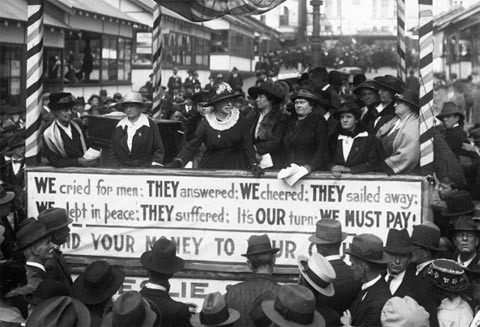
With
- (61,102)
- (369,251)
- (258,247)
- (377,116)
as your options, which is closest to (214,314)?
(258,247)

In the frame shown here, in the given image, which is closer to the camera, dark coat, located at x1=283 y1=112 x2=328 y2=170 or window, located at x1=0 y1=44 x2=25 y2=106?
dark coat, located at x1=283 y1=112 x2=328 y2=170

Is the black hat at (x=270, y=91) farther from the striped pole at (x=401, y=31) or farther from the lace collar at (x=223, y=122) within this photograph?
the striped pole at (x=401, y=31)

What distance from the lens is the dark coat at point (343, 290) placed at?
19.7 feet

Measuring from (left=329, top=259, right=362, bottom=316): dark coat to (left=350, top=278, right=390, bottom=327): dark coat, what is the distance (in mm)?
54

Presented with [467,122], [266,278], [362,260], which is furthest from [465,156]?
[467,122]

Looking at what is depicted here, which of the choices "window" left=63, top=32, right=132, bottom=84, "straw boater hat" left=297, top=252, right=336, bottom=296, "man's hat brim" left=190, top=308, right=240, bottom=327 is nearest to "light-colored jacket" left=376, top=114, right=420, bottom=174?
"straw boater hat" left=297, top=252, right=336, bottom=296

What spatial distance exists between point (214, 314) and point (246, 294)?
72 cm

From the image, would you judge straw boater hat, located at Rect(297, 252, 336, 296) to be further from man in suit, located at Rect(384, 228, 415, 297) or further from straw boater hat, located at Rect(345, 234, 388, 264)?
man in suit, located at Rect(384, 228, 415, 297)

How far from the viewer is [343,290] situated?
19.8 ft

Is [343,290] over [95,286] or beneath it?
beneath

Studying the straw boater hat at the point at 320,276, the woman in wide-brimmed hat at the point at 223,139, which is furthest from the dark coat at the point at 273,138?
the straw boater hat at the point at 320,276

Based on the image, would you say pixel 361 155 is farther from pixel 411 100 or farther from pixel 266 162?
pixel 266 162

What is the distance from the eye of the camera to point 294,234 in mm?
7754

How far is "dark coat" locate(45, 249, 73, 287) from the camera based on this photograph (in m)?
6.68
